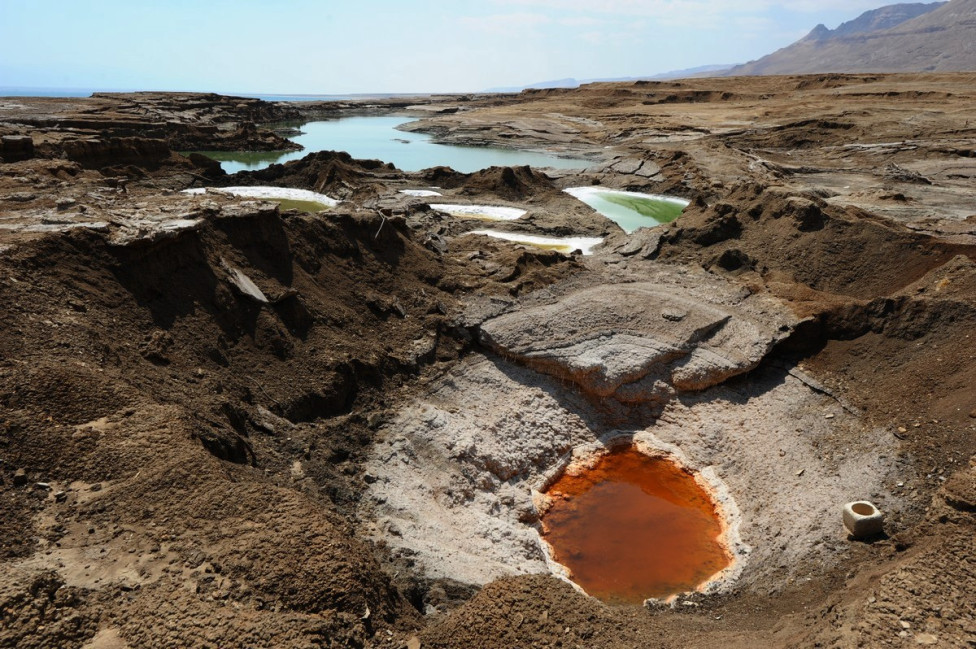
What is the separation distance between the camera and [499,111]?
2894 inches

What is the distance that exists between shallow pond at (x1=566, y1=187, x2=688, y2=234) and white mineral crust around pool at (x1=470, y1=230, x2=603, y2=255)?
4.07 meters

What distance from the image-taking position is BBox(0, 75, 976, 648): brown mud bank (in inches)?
232

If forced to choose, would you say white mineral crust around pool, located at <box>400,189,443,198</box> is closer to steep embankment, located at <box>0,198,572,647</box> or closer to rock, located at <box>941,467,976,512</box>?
steep embankment, located at <box>0,198,572,647</box>

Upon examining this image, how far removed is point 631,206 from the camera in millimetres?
30875

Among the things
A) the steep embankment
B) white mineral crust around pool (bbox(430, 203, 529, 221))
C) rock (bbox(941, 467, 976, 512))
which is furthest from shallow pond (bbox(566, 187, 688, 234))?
rock (bbox(941, 467, 976, 512))

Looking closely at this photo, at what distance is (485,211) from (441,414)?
57.1 ft

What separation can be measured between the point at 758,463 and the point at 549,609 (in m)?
6.54

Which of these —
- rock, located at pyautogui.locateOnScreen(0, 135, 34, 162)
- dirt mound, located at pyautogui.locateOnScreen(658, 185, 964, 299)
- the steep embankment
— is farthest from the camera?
rock, located at pyautogui.locateOnScreen(0, 135, 34, 162)

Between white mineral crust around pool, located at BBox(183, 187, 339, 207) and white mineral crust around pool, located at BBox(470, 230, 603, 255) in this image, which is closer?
white mineral crust around pool, located at BBox(470, 230, 603, 255)

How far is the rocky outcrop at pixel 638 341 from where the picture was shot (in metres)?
12.7

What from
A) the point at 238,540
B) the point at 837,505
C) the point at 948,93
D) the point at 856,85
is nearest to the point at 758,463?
the point at 837,505

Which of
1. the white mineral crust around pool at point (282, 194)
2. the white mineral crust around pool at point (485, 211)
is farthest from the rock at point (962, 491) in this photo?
the white mineral crust around pool at point (282, 194)

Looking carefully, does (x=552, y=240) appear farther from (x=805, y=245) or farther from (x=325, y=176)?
(x=325, y=176)

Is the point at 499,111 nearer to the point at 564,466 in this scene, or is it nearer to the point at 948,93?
the point at 948,93
